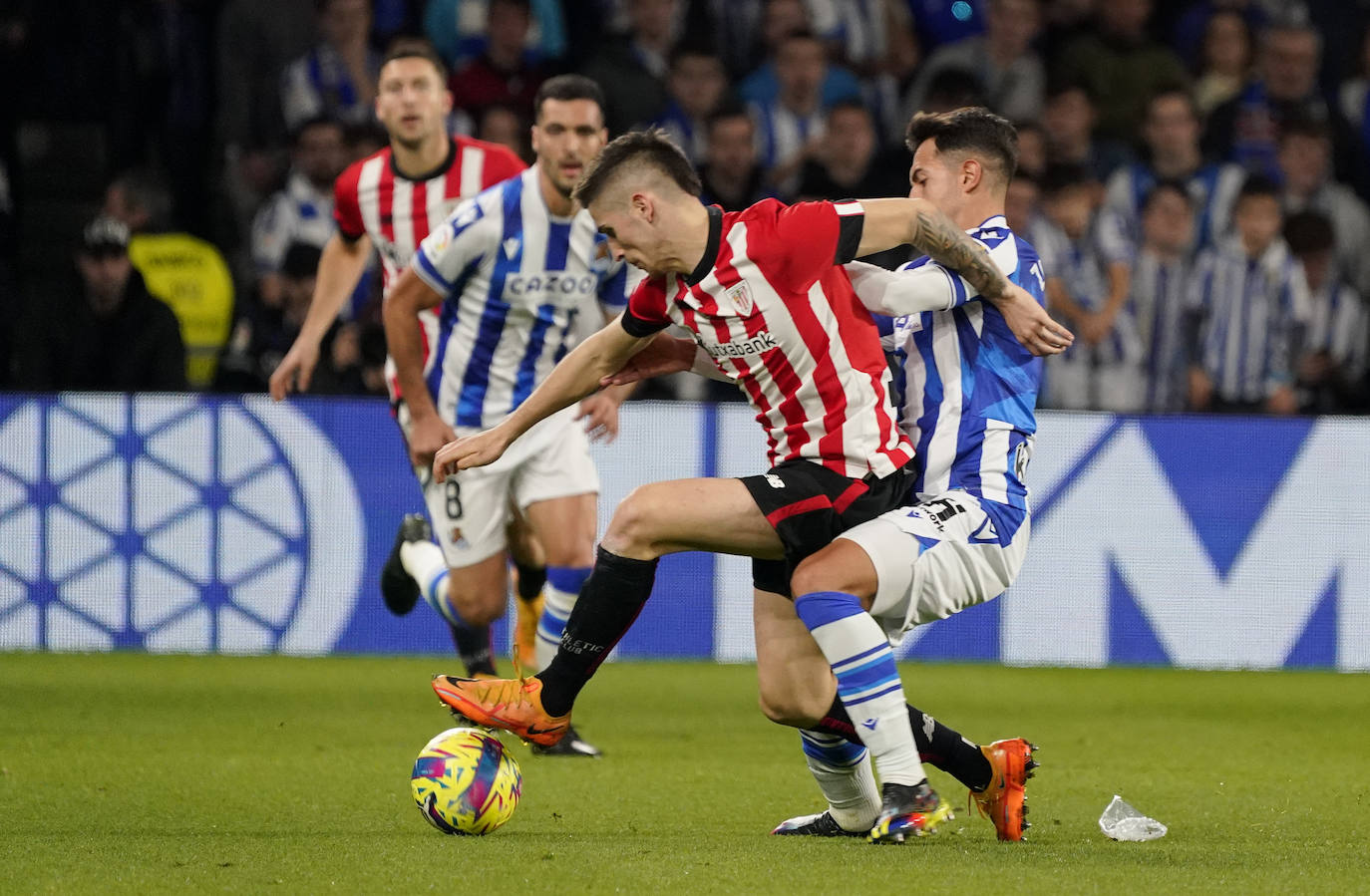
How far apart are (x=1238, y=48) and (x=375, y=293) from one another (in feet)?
17.9

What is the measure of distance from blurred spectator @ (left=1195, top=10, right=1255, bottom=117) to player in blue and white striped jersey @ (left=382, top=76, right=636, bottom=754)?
605cm

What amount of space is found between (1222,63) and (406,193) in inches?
252

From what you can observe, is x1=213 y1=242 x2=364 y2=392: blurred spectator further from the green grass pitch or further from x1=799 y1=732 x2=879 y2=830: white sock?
x1=799 y1=732 x2=879 y2=830: white sock

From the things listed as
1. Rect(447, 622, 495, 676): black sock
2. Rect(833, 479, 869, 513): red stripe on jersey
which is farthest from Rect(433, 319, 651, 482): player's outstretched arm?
Rect(447, 622, 495, 676): black sock

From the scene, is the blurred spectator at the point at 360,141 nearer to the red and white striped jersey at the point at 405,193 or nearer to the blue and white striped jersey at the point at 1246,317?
the red and white striped jersey at the point at 405,193

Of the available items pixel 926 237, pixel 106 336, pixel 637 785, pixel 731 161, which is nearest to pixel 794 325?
pixel 926 237

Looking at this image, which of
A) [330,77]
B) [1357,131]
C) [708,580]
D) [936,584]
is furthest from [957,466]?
[1357,131]

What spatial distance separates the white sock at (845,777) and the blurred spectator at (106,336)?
5.49 metres

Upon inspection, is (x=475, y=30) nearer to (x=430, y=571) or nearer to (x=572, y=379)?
(x=430, y=571)

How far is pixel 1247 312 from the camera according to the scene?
34.0 feet

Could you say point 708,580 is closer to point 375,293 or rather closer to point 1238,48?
point 375,293

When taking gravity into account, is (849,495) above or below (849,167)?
below

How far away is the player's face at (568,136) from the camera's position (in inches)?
250

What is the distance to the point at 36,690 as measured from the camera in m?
7.72
